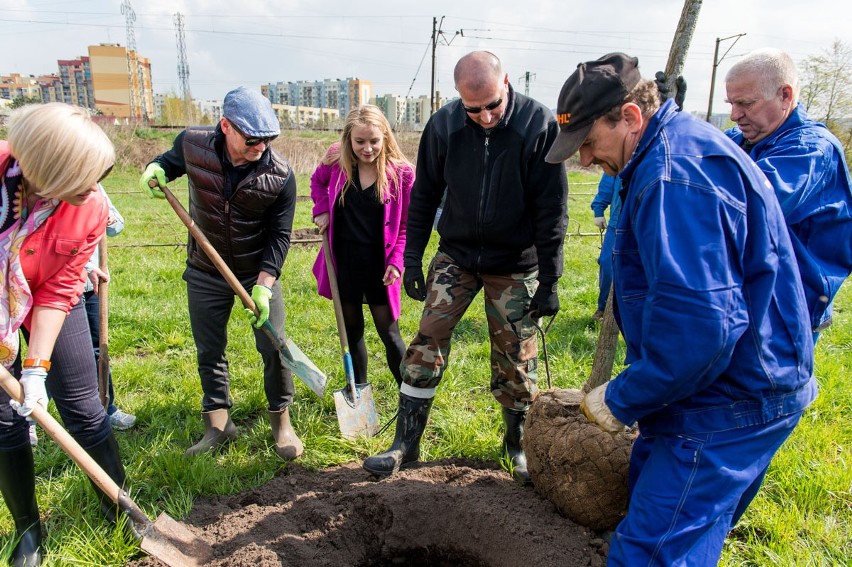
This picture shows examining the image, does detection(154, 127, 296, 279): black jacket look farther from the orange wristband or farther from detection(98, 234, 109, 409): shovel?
the orange wristband

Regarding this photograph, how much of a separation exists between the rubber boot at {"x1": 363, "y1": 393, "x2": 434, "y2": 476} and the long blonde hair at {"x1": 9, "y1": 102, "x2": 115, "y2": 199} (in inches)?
72.2

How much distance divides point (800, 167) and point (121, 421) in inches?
158

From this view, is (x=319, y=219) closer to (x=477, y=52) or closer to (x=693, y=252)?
(x=477, y=52)

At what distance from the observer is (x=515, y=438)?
10.5ft

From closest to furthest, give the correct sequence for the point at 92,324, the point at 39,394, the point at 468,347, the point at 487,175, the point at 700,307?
the point at 700,307, the point at 39,394, the point at 487,175, the point at 92,324, the point at 468,347

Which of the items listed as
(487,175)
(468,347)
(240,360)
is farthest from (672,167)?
(240,360)

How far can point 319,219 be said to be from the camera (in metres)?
3.75

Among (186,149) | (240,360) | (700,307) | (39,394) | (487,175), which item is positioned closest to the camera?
(700,307)

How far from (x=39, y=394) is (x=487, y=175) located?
216 centimetres

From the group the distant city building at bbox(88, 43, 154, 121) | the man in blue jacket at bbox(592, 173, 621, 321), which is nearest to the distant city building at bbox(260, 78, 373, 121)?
the distant city building at bbox(88, 43, 154, 121)

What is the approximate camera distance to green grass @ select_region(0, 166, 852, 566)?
263cm

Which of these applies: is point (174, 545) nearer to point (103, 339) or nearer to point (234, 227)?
point (103, 339)

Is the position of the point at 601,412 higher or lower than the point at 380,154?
lower

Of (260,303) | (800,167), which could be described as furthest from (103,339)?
(800,167)
